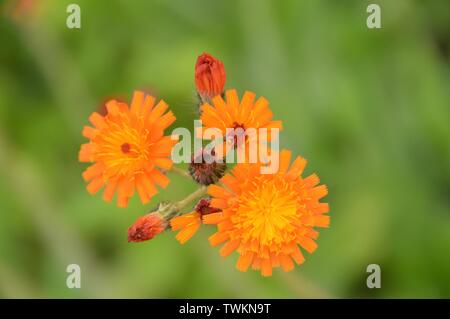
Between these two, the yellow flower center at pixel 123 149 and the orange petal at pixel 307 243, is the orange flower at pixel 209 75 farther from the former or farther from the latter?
the orange petal at pixel 307 243

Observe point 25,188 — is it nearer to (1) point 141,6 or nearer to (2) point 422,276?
(1) point 141,6

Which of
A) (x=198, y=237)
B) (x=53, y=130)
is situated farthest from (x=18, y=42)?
(x=198, y=237)

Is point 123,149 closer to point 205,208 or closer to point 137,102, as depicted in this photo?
point 137,102

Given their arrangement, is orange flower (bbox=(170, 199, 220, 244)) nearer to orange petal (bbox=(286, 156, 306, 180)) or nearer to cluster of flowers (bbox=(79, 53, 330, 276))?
cluster of flowers (bbox=(79, 53, 330, 276))

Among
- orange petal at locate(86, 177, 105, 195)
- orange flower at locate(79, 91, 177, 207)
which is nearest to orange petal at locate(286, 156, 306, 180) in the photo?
orange flower at locate(79, 91, 177, 207)

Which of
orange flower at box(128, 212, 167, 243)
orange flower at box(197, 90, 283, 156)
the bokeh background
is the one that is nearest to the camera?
orange flower at box(197, 90, 283, 156)

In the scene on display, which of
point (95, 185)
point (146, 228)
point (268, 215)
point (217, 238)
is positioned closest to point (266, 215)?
point (268, 215)
